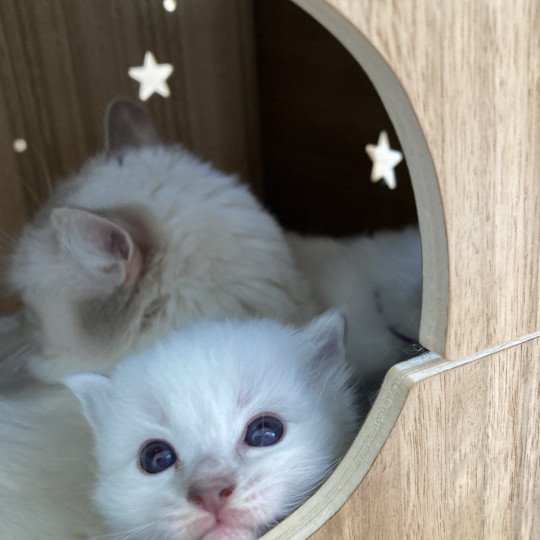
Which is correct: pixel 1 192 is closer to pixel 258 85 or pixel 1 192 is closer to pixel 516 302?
pixel 258 85

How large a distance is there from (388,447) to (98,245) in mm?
366

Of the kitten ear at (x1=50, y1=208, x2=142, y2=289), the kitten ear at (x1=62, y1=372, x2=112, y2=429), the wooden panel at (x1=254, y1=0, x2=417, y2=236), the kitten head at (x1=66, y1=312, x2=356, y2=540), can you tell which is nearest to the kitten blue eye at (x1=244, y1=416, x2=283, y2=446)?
the kitten head at (x1=66, y1=312, x2=356, y2=540)

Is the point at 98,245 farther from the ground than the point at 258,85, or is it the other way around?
the point at 258,85

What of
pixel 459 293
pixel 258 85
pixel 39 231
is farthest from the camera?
pixel 258 85

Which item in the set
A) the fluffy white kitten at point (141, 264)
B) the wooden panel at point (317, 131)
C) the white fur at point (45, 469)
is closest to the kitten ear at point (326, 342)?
the fluffy white kitten at point (141, 264)

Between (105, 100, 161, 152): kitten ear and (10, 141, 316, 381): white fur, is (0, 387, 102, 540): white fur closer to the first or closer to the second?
(10, 141, 316, 381): white fur

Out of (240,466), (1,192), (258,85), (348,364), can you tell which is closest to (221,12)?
(258,85)

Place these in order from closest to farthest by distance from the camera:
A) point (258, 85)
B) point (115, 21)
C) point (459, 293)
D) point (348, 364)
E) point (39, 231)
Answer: point (459, 293), point (348, 364), point (39, 231), point (115, 21), point (258, 85)

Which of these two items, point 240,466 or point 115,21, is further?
point 115,21

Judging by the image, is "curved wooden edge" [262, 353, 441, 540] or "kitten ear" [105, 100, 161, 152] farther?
"kitten ear" [105, 100, 161, 152]

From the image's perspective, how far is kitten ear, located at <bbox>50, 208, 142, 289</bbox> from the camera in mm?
725

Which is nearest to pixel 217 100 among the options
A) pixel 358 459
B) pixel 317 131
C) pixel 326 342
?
pixel 317 131

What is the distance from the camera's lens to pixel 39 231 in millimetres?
853

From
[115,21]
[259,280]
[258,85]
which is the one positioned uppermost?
[115,21]
